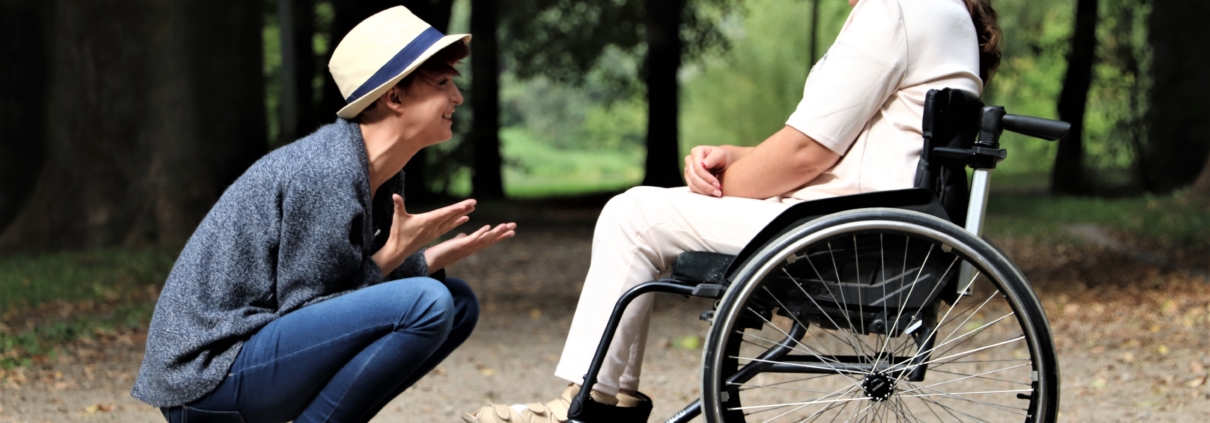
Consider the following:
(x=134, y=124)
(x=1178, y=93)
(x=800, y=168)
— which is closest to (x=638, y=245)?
(x=800, y=168)

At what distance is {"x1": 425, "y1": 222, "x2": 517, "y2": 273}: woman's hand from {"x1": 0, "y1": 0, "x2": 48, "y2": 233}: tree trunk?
34.7 ft

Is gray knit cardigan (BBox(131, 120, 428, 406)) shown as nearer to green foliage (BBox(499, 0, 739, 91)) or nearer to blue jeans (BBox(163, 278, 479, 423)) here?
blue jeans (BBox(163, 278, 479, 423))

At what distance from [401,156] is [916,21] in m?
1.26

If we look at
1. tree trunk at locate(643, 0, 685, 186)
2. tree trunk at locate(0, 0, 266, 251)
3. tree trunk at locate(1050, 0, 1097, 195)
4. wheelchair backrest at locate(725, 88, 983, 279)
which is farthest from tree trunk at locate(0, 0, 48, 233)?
tree trunk at locate(1050, 0, 1097, 195)

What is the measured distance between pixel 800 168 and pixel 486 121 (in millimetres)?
17106

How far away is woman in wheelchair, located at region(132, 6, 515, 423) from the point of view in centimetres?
266

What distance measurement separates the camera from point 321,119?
50.6ft

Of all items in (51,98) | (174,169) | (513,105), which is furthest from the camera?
(513,105)

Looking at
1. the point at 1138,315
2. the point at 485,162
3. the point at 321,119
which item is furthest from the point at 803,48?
the point at 1138,315

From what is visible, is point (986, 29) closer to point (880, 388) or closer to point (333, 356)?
point (880, 388)

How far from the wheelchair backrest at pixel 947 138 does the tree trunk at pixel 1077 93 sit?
51.1 feet

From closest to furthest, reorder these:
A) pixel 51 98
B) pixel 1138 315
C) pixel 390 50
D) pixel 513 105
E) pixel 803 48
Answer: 1. pixel 390 50
2. pixel 1138 315
3. pixel 51 98
4. pixel 803 48
5. pixel 513 105

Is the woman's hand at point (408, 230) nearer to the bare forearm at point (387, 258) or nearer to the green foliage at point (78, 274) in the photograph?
the bare forearm at point (387, 258)

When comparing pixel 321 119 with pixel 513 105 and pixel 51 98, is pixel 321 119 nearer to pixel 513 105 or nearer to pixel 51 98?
pixel 51 98
